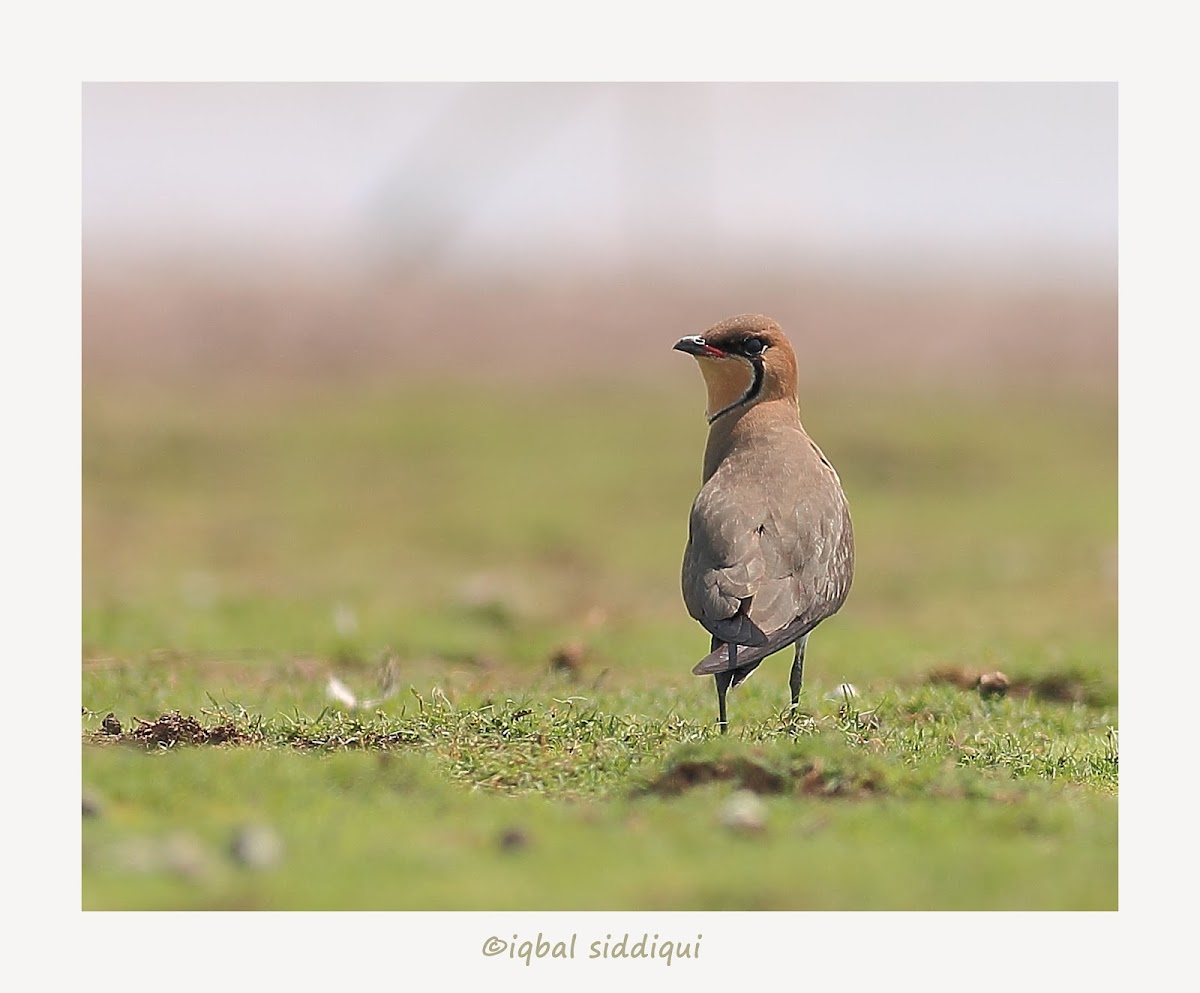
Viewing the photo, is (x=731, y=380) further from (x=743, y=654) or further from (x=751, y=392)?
(x=743, y=654)

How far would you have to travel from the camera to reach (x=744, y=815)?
6172mm

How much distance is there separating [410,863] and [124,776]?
5.04 feet

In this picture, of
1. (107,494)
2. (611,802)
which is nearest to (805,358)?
(107,494)

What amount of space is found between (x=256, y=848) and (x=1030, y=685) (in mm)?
5310

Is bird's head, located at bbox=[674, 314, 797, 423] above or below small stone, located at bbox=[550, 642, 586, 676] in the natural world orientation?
above

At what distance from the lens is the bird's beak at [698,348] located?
319 inches

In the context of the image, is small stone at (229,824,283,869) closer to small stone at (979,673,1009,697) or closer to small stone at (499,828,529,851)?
small stone at (499,828,529,851)

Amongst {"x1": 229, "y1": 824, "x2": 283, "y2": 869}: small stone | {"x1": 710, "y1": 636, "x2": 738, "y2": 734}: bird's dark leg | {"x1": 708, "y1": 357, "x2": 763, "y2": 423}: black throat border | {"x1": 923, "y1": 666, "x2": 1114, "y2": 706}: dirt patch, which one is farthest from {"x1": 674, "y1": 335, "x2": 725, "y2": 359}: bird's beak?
{"x1": 229, "y1": 824, "x2": 283, "y2": 869}: small stone

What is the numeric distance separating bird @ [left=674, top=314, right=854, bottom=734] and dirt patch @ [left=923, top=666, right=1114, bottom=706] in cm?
158

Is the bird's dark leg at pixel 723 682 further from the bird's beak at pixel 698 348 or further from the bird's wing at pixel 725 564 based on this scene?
the bird's beak at pixel 698 348

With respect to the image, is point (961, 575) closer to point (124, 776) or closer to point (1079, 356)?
point (124, 776)

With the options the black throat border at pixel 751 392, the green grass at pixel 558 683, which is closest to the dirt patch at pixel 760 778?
the green grass at pixel 558 683

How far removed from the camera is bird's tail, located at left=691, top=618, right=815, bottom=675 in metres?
6.99

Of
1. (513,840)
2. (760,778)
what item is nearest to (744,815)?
(760,778)
